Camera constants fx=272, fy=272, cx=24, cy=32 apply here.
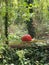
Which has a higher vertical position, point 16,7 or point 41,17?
point 16,7

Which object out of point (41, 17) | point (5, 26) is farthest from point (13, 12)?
point (41, 17)

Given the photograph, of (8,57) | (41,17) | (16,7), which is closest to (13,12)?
(16,7)

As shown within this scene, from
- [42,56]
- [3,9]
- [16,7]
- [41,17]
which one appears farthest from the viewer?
[41,17]

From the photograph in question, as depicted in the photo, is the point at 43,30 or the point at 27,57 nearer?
the point at 27,57

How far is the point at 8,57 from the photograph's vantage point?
6.43m

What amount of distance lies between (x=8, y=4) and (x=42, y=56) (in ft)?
5.08

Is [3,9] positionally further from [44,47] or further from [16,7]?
[44,47]

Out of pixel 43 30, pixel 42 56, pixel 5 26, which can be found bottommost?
pixel 43 30

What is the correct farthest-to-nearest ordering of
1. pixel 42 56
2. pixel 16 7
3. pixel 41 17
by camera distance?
1. pixel 41 17
2. pixel 42 56
3. pixel 16 7

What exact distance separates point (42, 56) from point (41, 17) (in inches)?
177

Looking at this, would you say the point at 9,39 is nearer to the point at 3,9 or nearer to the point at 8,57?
the point at 8,57

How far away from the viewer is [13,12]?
20.5 ft

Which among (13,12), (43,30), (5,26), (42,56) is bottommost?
(43,30)

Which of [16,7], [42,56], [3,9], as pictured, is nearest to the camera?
[3,9]
